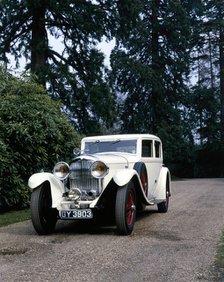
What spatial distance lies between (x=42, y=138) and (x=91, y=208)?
4520mm

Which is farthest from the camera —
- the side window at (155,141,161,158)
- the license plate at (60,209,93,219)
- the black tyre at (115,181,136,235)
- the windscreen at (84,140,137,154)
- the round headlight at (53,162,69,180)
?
the side window at (155,141,161,158)

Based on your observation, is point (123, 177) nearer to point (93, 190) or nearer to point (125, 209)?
point (125, 209)

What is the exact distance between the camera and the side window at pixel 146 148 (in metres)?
10.2

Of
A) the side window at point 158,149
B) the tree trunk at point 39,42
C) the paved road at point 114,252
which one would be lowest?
the paved road at point 114,252

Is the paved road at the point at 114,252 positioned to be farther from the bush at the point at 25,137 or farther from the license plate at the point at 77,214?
the bush at the point at 25,137

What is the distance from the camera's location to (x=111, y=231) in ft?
27.9

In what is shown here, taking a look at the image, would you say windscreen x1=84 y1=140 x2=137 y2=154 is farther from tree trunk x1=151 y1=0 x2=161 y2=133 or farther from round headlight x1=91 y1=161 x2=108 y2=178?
tree trunk x1=151 y1=0 x2=161 y2=133

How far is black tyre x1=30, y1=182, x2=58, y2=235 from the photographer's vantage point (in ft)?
27.1

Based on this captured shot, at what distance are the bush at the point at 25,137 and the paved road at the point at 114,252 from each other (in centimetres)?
206

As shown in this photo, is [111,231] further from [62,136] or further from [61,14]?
[61,14]

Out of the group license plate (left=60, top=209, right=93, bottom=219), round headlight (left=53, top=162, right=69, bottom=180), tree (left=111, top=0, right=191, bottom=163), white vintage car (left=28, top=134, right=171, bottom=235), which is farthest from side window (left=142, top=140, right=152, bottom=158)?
tree (left=111, top=0, right=191, bottom=163)

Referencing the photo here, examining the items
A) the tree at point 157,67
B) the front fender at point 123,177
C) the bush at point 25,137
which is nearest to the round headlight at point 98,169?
the front fender at point 123,177

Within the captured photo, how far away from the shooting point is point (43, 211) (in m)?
8.48

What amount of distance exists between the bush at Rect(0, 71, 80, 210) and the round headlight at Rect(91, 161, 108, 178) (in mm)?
3336
